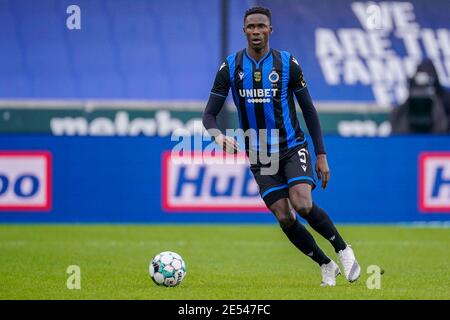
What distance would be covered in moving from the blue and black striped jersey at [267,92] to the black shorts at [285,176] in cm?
8

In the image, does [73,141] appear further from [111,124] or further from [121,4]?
[121,4]

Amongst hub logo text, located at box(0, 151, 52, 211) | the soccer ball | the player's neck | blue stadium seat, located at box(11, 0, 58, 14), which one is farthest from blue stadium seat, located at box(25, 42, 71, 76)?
the soccer ball

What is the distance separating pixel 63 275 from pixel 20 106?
866 cm

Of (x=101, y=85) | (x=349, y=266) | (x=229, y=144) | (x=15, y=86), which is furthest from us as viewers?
(x=101, y=85)

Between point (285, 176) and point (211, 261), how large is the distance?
98.8 inches

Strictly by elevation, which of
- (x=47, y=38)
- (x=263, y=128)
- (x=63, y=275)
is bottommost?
(x=63, y=275)

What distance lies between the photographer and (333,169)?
50.2 feet

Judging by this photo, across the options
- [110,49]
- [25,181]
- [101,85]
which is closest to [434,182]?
[25,181]

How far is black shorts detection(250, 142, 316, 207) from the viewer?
849 cm

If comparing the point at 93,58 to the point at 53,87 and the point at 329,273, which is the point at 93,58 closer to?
the point at 53,87

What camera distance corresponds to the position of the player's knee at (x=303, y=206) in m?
8.35

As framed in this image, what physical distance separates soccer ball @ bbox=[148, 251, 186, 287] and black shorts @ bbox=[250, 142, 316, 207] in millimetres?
841

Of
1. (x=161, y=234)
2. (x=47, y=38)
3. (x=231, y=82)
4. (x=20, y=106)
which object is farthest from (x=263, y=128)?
(x=47, y=38)

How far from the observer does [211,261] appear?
1083 cm
